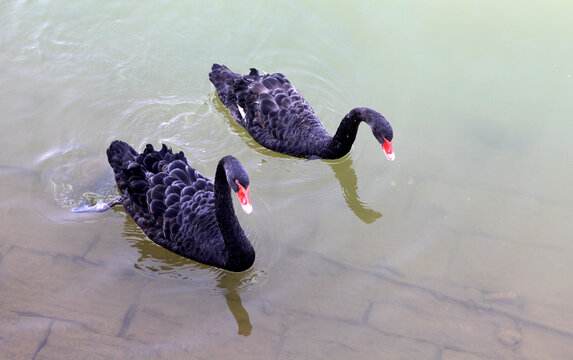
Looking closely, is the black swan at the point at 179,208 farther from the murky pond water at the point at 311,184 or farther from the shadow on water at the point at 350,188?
the shadow on water at the point at 350,188

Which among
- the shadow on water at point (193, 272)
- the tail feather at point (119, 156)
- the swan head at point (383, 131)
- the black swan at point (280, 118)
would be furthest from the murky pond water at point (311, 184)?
the swan head at point (383, 131)

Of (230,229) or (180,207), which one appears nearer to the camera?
(230,229)

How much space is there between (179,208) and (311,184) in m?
1.58

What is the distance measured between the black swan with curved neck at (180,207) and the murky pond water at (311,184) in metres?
0.21

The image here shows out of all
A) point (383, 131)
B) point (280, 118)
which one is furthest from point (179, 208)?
point (383, 131)

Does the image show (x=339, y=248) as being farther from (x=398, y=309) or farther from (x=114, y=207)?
(x=114, y=207)

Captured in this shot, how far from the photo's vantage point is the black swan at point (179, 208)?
4.95 meters

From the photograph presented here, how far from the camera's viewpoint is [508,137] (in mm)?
6805

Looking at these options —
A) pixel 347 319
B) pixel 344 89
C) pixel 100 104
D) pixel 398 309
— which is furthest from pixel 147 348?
pixel 344 89

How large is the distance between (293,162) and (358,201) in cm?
91

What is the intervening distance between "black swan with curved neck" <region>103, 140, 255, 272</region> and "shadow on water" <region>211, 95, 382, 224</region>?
1.30 metres

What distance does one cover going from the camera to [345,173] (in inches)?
256

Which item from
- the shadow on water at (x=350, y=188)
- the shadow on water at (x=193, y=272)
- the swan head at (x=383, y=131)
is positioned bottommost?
the shadow on water at (x=193, y=272)

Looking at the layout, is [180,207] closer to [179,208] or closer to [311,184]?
[179,208]
